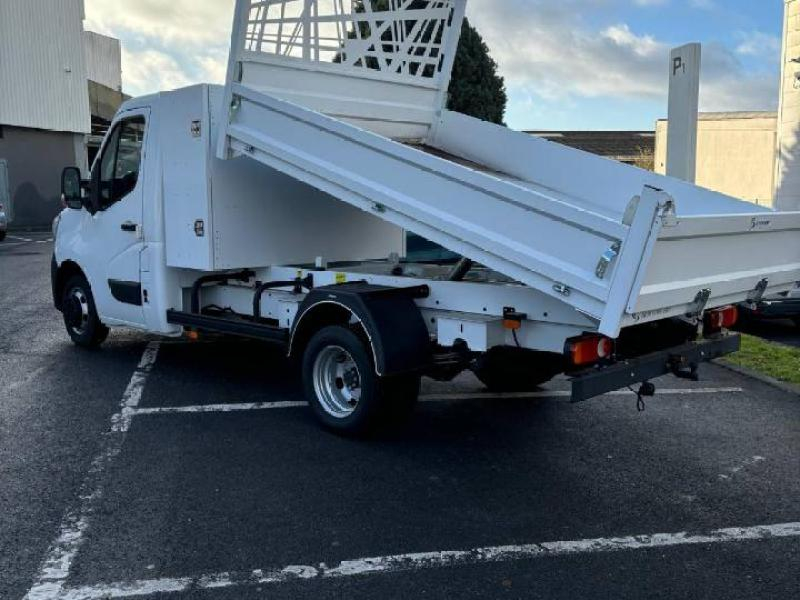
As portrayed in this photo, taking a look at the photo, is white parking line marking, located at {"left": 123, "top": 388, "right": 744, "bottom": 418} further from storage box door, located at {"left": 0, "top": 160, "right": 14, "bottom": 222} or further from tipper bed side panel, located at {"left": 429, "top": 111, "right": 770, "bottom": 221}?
storage box door, located at {"left": 0, "top": 160, "right": 14, "bottom": 222}

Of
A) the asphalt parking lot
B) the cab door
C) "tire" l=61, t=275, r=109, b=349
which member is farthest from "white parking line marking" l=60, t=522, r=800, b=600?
"tire" l=61, t=275, r=109, b=349

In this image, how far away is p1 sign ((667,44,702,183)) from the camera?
8.38 meters

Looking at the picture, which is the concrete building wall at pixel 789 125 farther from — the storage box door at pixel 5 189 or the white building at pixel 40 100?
the storage box door at pixel 5 189

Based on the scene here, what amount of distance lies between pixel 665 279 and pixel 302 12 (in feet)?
13.1

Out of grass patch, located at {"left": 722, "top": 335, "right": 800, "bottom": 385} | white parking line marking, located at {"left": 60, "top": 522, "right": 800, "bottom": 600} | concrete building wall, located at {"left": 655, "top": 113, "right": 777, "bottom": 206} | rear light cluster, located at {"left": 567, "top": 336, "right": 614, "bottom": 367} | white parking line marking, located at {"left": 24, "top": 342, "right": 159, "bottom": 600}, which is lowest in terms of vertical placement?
white parking line marking, located at {"left": 60, "top": 522, "right": 800, "bottom": 600}

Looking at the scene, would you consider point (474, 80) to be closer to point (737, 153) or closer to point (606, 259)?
point (606, 259)

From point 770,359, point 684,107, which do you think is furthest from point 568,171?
point 770,359

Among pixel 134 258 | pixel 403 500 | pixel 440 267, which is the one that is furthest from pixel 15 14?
pixel 403 500

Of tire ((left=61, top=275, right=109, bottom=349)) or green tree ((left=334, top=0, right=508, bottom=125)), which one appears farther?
green tree ((left=334, top=0, right=508, bottom=125))

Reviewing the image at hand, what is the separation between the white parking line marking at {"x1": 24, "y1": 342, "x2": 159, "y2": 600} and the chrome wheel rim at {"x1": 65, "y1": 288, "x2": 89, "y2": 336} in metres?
2.07

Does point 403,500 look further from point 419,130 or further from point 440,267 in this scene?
point 419,130

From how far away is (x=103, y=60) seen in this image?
4216cm

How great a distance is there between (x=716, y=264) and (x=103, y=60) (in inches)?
1694

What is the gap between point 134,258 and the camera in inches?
293
